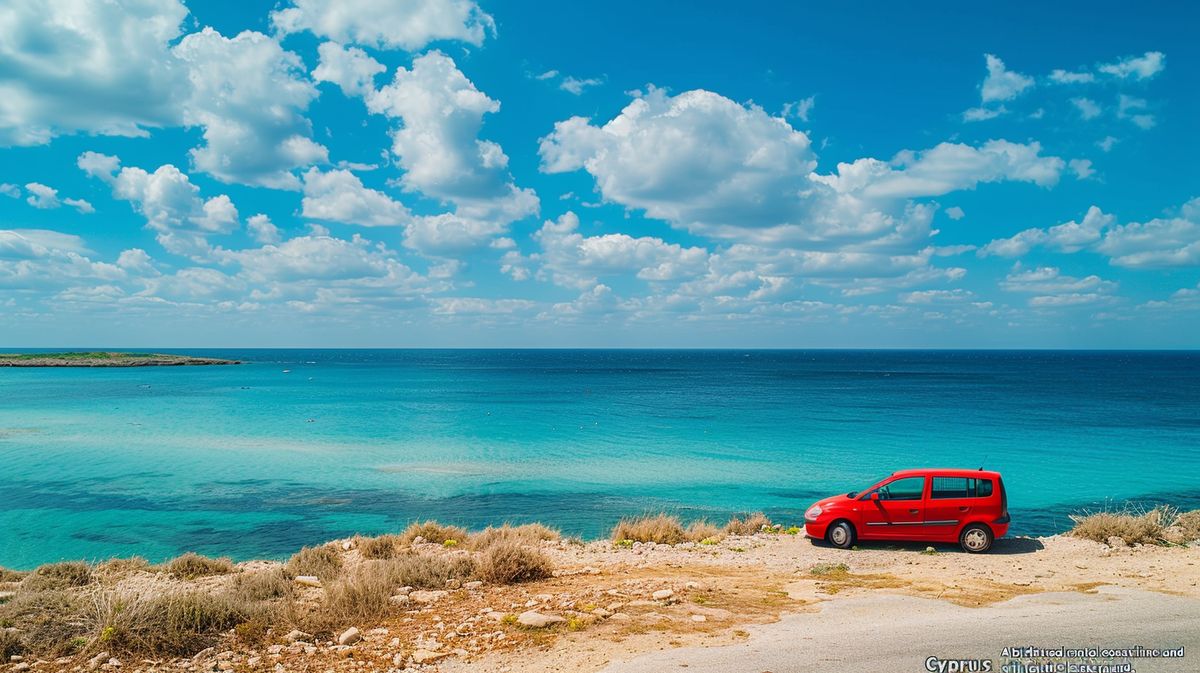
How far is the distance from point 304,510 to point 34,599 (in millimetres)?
15901

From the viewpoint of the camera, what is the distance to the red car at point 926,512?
16.2 meters

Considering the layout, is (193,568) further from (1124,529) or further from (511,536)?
(1124,529)

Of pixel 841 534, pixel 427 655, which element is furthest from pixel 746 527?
A: pixel 427 655

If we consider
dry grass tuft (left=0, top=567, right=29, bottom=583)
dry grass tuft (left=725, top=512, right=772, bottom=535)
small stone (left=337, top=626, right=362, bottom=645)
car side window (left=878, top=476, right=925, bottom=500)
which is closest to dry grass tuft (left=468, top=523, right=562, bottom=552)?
dry grass tuft (left=725, top=512, right=772, bottom=535)

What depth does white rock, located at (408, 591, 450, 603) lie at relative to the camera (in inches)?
475

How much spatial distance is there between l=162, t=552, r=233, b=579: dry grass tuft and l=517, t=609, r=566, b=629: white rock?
911cm

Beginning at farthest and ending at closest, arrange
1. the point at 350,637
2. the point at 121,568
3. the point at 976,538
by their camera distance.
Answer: the point at 976,538, the point at 121,568, the point at 350,637

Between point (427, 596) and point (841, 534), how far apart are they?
1042 centimetres

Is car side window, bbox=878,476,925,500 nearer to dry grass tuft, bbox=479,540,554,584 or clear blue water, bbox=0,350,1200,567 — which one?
clear blue water, bbox=0,350,1200,567

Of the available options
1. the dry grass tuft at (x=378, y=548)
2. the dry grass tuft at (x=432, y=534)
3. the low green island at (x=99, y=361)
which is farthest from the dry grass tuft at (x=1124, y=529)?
the low green island at (x=99, y=361)

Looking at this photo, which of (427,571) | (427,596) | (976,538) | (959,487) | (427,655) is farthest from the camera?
(959,487)

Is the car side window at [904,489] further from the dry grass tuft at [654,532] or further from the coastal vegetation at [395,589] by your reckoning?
the dry grass tuft at [654,532]

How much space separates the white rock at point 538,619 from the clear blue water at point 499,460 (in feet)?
41.0

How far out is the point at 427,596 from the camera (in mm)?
12328
